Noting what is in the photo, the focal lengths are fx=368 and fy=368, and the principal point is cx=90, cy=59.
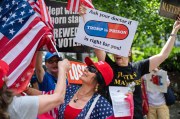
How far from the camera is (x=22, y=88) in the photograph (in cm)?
336

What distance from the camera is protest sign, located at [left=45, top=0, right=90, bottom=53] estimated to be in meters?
5.38

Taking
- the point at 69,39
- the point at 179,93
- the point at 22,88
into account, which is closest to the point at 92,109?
the point at 22,88

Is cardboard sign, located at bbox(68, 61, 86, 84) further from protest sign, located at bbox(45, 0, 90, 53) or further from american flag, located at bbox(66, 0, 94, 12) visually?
american flag, located at bbox(66, 0, 94, 12)

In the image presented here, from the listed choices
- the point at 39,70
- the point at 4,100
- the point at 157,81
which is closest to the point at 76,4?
the point at 39,70

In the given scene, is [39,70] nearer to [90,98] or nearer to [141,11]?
[90,98]

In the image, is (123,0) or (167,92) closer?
(167,92)

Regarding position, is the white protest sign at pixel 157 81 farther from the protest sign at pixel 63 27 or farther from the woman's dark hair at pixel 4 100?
the woman's dark hair at pixel 4 100

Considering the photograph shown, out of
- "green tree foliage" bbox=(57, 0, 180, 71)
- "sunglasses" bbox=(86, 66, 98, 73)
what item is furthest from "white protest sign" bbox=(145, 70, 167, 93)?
"sunglasses" bbox=(86, 66, 98, 73)

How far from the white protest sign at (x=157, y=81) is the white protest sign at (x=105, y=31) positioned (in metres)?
2.47

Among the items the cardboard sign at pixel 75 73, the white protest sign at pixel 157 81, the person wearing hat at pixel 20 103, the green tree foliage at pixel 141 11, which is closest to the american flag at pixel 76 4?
the cardboard sign at pixel 75 73

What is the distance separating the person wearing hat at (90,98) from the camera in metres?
3.34

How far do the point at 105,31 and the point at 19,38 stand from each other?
108 centimetres

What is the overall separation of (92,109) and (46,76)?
44.3 inches

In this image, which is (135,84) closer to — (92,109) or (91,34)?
(91,34)
